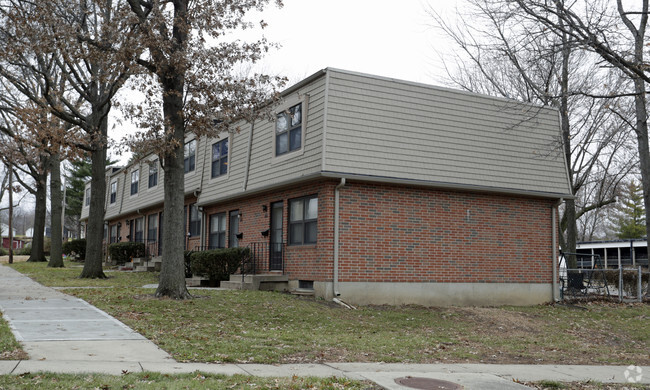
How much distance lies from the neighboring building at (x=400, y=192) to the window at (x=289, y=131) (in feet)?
0.14

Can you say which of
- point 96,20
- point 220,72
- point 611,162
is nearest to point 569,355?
point 220,72

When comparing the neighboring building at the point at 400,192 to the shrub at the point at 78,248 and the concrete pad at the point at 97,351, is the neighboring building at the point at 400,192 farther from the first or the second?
the shrub at the point at 78,248

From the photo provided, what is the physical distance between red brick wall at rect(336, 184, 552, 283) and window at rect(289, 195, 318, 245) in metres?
1.06

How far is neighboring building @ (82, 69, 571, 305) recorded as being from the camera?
1508 centimetres

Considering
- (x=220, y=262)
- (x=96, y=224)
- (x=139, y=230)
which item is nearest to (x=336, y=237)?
(x=220, y=262)

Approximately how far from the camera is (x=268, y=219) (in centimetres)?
1772

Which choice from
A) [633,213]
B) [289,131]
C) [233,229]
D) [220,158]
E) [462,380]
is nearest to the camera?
[462,380]

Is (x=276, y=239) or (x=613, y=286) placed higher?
(x=276, y=239)

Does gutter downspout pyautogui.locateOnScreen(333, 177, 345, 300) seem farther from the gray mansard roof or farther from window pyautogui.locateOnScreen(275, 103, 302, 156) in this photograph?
window pyautogui.locateOnScreen(275, 103, 302, 156)

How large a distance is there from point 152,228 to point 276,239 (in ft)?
43.8

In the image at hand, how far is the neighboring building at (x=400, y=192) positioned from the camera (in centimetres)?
1508

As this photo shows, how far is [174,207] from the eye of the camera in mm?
13812

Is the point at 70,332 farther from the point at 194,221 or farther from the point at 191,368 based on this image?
the point at 194,221

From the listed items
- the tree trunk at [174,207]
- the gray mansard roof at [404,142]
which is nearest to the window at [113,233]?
the gray mansard roof at [404,142]
